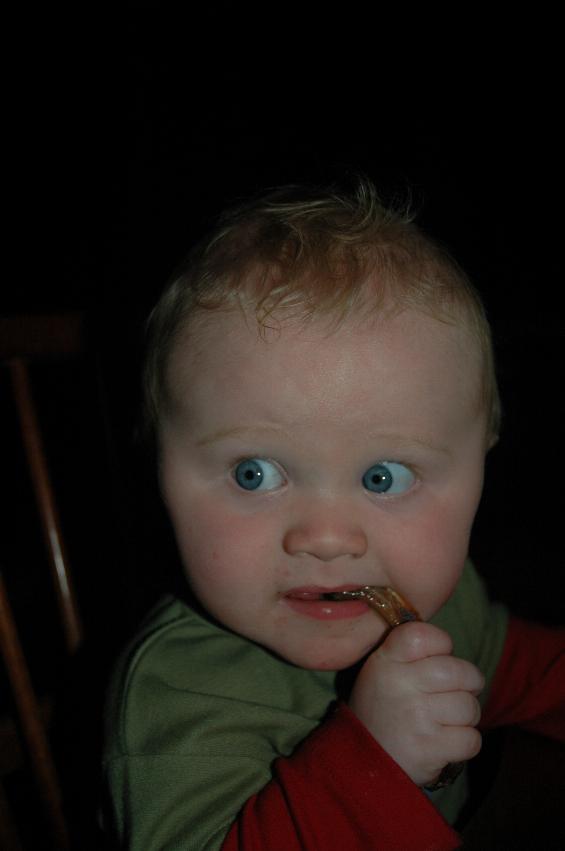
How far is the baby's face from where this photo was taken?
53 cm

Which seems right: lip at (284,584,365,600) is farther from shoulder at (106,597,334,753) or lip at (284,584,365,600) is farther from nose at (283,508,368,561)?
shoulder at (106,597,334,753)

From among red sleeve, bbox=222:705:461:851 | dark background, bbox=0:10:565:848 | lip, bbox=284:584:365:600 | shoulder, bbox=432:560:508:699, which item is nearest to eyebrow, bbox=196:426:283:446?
lip, bbox=284:584:365:600

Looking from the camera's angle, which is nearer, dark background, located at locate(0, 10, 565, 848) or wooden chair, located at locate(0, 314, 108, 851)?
wooden chair, located at locate(0, 314, 108, 851)

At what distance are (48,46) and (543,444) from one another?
191cm

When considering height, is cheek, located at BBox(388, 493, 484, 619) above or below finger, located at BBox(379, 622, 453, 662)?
above

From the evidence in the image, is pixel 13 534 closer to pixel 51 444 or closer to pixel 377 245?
pixel 51 444

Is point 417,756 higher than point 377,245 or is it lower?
lower

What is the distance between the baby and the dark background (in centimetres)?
142

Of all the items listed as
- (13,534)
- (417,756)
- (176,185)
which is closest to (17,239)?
(176,185)

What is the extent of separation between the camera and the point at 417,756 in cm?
54

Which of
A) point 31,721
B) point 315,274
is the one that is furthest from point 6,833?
point 315,274

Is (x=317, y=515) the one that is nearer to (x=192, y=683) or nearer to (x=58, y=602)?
(x=192, y=683)

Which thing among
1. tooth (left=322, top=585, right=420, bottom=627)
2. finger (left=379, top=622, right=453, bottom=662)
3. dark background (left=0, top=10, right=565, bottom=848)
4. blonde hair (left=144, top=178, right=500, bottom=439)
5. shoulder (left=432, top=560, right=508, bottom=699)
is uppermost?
dark background (left=0, top=10, right=565, bottom=848)

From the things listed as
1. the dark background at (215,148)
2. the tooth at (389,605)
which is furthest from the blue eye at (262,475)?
the dark background at (215,148)
